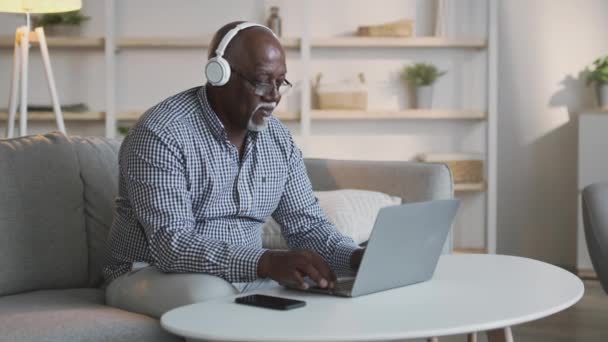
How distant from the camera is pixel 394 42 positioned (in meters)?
5.14

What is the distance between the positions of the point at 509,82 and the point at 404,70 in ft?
2.06

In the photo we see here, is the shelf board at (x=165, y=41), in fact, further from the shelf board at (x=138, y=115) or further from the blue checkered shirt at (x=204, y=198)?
the blue checkered shirt at (x=204, y=198)

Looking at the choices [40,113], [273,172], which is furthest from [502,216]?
[273,172]

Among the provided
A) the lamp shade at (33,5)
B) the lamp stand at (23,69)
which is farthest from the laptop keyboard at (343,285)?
the lamp shade at (33,5)

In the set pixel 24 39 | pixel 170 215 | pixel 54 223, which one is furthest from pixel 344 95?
pixel 170 215

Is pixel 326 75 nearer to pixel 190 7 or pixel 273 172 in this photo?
pixel 190 7

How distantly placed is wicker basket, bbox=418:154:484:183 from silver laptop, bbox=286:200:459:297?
3252 mm

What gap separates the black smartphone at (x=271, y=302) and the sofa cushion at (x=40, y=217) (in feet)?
2.87

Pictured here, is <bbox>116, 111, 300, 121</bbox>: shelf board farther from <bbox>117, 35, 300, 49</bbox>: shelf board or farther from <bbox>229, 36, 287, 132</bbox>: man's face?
<bbox>229, 36, 287, 132</bbox>: man's face

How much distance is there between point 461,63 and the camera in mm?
5375

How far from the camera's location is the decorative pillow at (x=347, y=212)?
291 centimetres

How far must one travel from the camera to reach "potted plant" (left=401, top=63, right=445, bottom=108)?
204 inches

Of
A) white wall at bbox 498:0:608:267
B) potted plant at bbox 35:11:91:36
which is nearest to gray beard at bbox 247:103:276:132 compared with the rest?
potted plant at bbox 35:11:91:36

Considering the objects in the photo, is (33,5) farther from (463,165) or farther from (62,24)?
(463,165)
